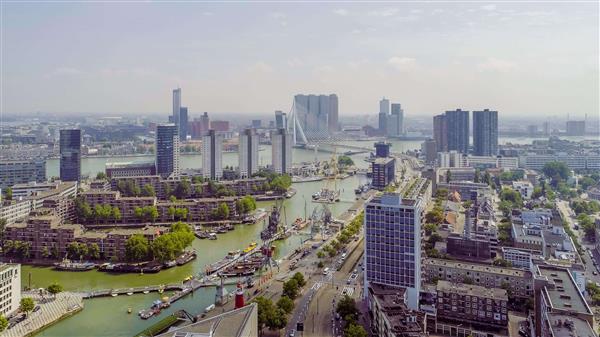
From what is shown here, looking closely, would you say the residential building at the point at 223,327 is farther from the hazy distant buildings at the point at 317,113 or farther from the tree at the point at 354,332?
the hazy distant buildings at the point at 317,113

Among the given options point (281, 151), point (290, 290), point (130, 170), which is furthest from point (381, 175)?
point (290, 290)

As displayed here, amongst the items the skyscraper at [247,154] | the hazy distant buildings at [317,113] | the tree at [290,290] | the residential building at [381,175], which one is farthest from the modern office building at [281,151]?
the tree at [290,290]

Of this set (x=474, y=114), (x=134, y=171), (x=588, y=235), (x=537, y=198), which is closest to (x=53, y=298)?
(x=588, y=235)

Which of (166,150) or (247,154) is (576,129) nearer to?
(247,154)

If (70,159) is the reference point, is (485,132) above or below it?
above

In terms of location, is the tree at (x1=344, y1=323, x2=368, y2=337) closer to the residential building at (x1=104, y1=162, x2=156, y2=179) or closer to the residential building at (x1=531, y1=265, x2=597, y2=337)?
the residential building at (x1=531, y1=265, x2=597, y2=337)

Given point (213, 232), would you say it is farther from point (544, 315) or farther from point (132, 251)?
point (544, 315)
